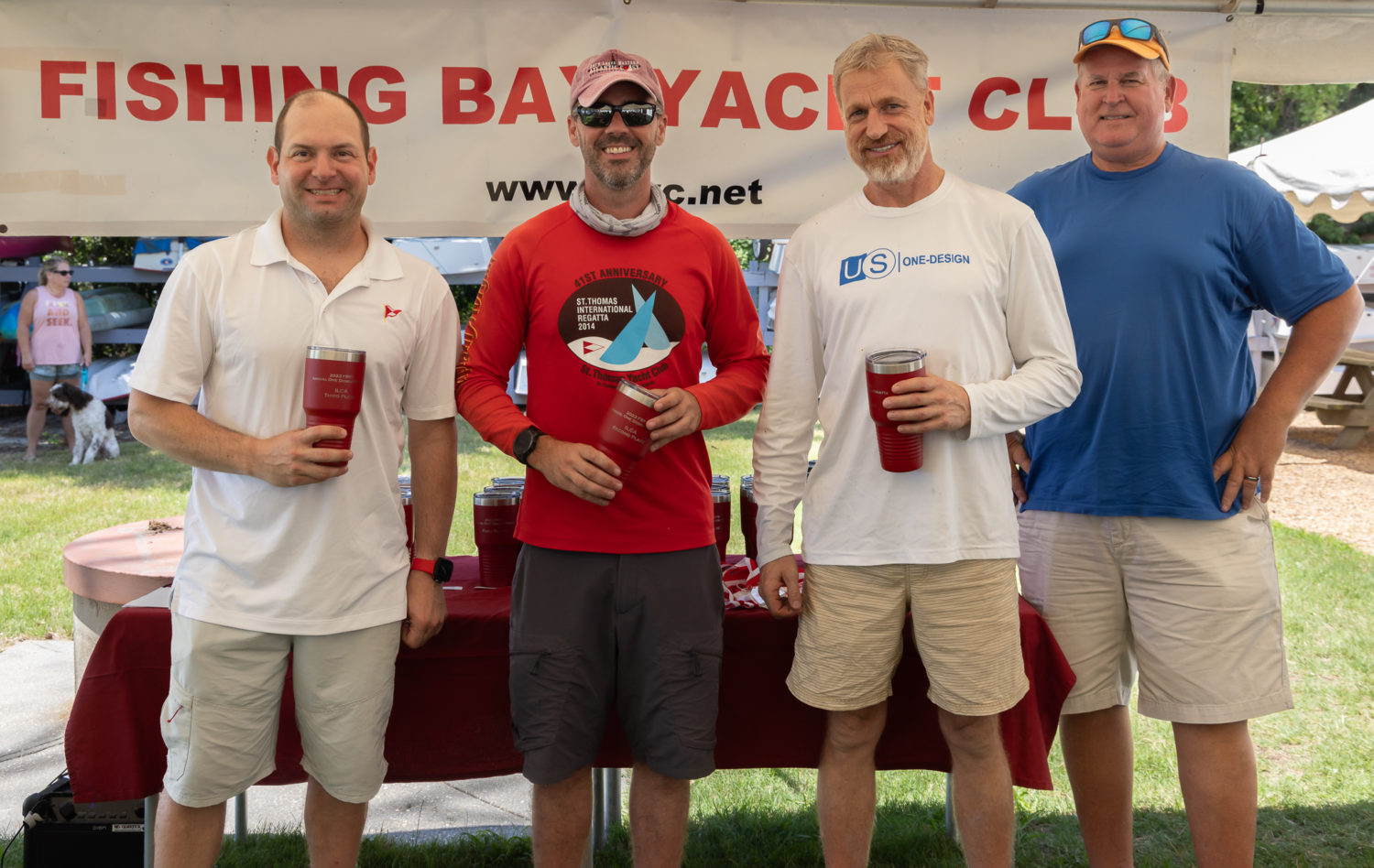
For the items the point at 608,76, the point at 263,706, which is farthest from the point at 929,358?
the point at 263,706

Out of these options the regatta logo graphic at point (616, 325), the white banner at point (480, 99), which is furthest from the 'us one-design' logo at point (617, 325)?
the white banner at point (480, 99)

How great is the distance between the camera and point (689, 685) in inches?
96.9

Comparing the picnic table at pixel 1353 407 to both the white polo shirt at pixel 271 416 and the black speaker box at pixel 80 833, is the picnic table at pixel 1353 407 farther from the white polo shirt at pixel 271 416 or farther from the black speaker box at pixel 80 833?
the black speaker box at pixel 80 833

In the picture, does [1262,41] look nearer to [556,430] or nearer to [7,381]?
[556,430]

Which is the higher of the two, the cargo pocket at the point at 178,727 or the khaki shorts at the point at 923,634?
the khaki shorts at the point at 923,634

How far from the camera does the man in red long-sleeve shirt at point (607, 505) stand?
8.03 ft

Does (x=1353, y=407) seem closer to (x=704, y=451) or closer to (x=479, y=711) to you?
(x=704, y=451)

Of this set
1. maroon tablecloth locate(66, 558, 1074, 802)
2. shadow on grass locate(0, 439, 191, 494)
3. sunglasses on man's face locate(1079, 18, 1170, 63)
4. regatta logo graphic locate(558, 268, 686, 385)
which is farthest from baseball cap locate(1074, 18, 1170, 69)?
shadow on grass locate(0, 439, 191, 494)

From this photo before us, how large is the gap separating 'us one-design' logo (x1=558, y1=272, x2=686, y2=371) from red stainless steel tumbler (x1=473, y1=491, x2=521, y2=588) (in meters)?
0.65

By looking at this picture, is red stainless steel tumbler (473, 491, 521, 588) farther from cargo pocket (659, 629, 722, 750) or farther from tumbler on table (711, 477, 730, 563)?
cargo pocket (659, 629, 722, 750)

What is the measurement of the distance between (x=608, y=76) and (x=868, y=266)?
0.77 meters

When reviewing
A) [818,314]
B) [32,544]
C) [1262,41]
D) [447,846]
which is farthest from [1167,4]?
[32,544]

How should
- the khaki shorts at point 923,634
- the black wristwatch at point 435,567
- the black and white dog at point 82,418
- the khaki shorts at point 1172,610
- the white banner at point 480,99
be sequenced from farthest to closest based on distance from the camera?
the black and white dog at point 82,418
the white banner at point 480,99
the khaki shorts at point 1172,610
the black wristwatch at point 435,567
the khaki shorts at point 923,634

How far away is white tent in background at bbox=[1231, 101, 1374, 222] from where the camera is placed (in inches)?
288
